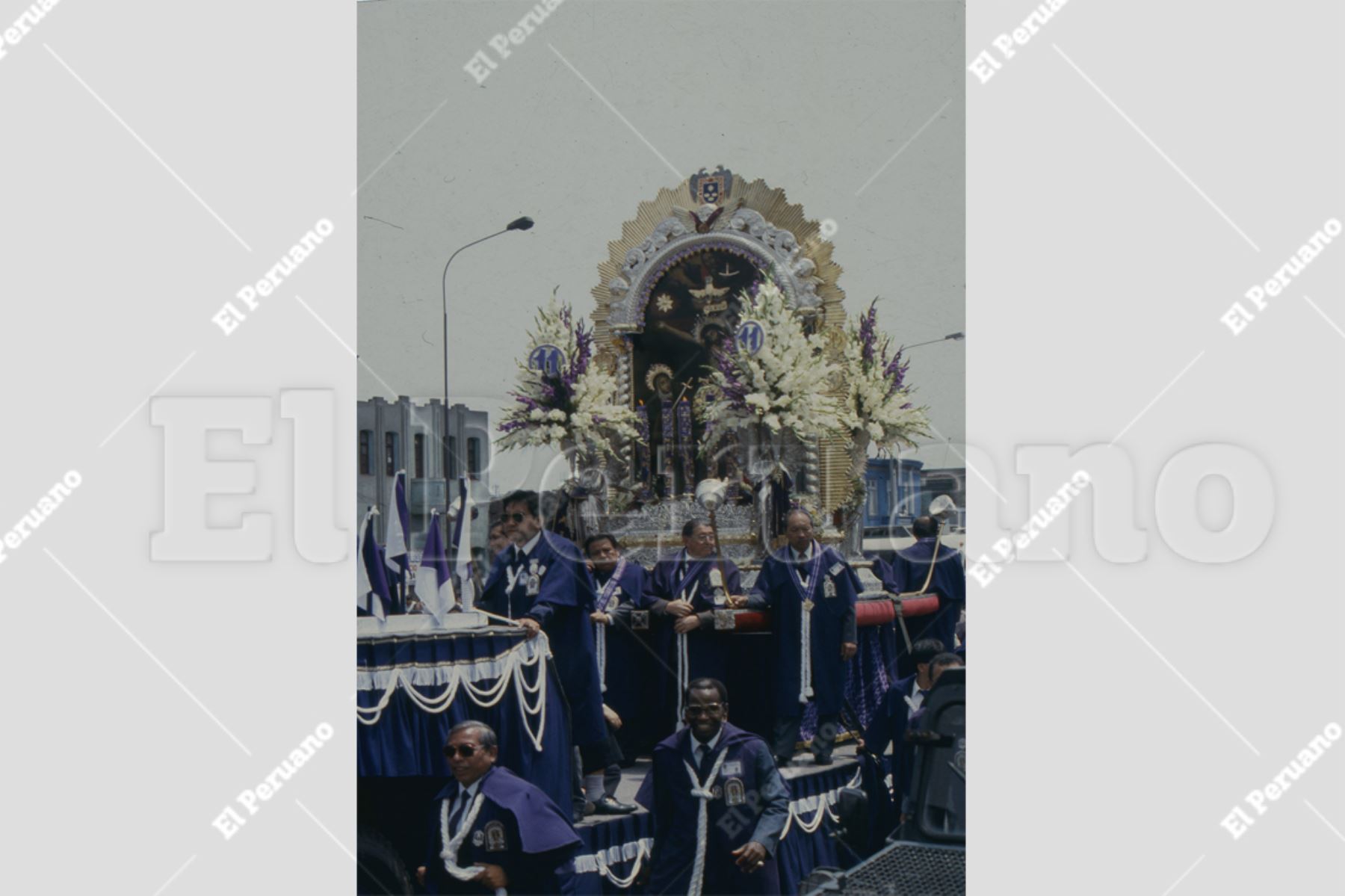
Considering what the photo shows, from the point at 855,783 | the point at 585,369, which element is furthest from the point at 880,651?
the point at 585,369

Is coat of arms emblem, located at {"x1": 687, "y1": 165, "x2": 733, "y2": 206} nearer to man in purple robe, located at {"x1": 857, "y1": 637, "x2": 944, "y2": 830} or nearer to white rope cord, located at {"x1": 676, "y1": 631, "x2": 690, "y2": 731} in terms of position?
white rope cord, located at {"x1": 676, "y1": 631, "x2": 690, "y2": 731}

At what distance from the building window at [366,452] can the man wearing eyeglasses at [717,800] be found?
2301mm

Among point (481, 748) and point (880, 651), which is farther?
point (880, 651)

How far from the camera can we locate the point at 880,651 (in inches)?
432

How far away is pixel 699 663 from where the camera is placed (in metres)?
10.7

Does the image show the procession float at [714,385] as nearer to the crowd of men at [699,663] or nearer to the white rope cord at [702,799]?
the crowd of men at [699,663]

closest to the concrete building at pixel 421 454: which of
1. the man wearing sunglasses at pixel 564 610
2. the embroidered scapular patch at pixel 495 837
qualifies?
the man wearing sunglasses at pixel 564 610

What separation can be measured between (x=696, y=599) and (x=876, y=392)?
1.61m

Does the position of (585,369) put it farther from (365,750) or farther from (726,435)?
(365,750)

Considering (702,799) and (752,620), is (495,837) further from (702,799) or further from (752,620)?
(752,620)

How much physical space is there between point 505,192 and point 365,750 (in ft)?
11.0

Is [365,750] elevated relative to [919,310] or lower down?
lower down

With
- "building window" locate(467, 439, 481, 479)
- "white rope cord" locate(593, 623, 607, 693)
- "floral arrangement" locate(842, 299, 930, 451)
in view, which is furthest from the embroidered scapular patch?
"floral arrangement" locate(842, 299, 930, 451)

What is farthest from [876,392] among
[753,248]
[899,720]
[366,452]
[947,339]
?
[366,452]
